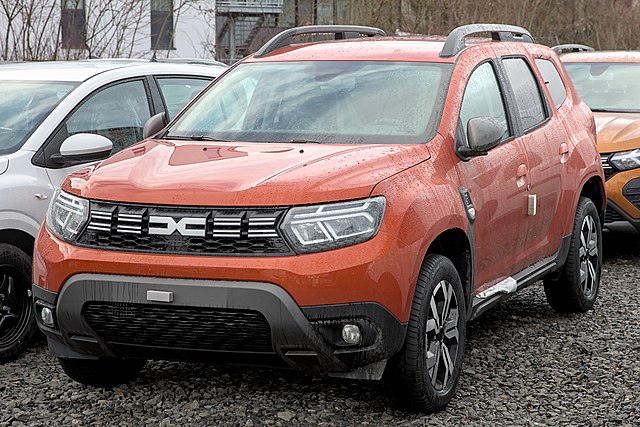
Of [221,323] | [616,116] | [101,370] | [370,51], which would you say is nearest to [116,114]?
[370,51]

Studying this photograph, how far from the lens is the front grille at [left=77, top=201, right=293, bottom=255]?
459cm

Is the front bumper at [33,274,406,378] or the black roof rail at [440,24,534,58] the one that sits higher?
the black roof rail at [440,24,534,58]

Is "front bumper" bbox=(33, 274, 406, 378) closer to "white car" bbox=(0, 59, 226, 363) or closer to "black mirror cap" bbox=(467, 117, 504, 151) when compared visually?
"black mirror cap" bbox=(467, 117, 504, 151)

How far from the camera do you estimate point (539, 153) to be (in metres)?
6.45

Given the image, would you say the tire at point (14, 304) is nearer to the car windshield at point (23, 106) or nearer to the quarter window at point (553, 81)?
the car windshield at point (23, 106)

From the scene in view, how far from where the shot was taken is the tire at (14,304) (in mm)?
6137

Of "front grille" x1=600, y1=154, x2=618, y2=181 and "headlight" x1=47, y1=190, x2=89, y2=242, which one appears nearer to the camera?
"headlight" x1=47, y1=190, x2=89, y2=242

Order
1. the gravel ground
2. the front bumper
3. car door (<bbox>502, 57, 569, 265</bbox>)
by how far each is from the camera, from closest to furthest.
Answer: the front bumper, the gravel ground, car door (<bbox>502, 57, 569, 265</bbox>)

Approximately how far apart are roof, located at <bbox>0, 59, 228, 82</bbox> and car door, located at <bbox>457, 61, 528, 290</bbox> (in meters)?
2.47

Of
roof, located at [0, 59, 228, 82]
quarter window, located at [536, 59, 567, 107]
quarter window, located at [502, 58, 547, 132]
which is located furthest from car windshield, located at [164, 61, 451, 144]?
quarter window, located at [536, 59, 567, 107]

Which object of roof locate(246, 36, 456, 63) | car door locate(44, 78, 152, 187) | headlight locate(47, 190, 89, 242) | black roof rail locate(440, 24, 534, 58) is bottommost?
headlight locate(47, 190, 89, 242)

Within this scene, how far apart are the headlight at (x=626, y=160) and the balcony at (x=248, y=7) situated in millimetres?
24895

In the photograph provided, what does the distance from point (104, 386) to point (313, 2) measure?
724 inches

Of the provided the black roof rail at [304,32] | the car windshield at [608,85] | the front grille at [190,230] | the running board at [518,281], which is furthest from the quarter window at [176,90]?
the car windshield at [608,85]
